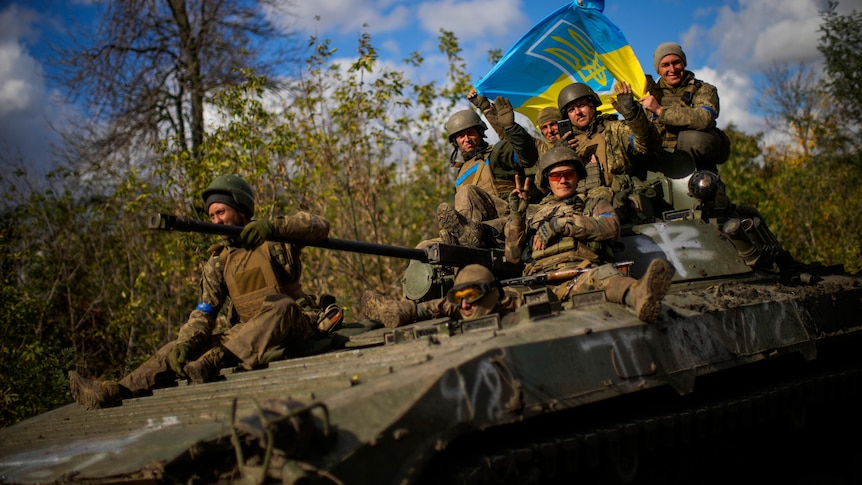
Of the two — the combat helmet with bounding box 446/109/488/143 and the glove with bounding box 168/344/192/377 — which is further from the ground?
the combat helmet with bounding box 446/109/488/143

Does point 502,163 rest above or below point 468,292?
above

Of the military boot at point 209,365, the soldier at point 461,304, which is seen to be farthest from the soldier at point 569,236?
the military boot at point 209,365

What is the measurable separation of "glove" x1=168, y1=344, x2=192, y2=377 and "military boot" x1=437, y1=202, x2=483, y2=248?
2626 millimetres

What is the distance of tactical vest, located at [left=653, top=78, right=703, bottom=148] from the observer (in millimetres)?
9141

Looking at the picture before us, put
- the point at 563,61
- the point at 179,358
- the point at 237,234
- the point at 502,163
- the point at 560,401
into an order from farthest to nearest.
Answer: the point at 563,61, the point at 502,163, the point at 179,358, the point at 237,234, the point at 560,401

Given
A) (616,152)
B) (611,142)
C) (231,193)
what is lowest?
(231,193)

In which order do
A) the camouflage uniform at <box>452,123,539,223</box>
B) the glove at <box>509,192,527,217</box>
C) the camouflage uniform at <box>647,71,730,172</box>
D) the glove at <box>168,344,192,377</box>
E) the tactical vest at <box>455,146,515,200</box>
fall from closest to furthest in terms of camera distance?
1. the glove at <box>168,344,192,377</box>
2. the glove at <box>509,192,527,217</box>
3. the camouflage uniform at <box>647,71,730,172</box>
4. the camouflage uniform at <box>452,123,539,223</box>
5. the tactical vest at <box>455,146,515,200</box>

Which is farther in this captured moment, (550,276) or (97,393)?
(550,276)

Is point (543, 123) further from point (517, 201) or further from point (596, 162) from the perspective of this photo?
point (517, 201)

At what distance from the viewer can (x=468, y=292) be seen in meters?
6.17

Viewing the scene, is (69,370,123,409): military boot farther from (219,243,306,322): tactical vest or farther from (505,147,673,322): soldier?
(505,147,673,322): soldier

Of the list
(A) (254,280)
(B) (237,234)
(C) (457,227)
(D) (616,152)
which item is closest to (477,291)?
(B) (237,234)

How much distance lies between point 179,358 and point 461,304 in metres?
2.27

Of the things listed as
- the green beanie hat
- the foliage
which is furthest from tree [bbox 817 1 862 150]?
the green beanie hat
